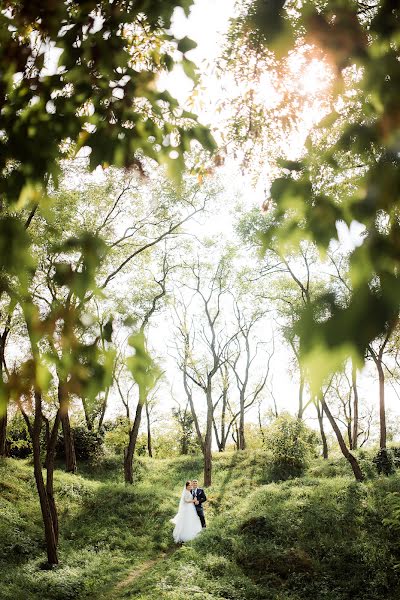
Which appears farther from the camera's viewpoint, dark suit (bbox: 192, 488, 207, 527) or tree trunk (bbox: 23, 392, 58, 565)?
dark suit (bbox: 192, 488, 207, 527)

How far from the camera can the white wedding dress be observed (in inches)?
512

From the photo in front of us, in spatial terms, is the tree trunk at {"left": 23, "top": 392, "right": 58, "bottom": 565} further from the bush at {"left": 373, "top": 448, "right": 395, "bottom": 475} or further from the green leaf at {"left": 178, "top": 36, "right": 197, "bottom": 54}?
the bush at {"left": 373, "top": 448, "right": 395, "bottom": 475}

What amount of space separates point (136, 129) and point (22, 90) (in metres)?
0.81

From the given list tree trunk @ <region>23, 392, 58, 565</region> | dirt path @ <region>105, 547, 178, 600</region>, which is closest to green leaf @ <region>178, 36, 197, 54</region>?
tree trunk @ <region>23, 392, 58, 565</region>

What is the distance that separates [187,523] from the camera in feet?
42.9

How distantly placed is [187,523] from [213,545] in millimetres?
2443

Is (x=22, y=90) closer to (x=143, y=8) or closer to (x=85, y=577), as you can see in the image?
(x=143, y=8)

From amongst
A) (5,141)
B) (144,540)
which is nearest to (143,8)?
(5,141)

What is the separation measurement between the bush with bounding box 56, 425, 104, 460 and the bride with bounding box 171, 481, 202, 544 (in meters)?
12.7

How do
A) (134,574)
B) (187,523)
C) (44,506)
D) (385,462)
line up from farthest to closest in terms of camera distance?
(385,462) → (187,523) → (44,506) → (134,574)

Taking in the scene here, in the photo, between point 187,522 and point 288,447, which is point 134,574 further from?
point 288,447

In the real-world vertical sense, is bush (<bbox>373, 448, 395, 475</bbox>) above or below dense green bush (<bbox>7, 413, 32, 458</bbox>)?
below

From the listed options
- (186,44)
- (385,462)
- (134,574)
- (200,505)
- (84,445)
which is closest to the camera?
(186,44)

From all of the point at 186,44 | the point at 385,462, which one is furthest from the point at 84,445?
the point at 186,44
